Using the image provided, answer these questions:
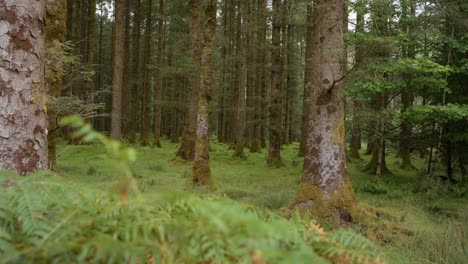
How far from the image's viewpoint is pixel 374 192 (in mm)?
10227

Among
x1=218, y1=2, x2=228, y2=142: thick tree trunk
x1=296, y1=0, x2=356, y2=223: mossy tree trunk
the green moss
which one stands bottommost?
the green moss

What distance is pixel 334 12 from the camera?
6809 millimetres

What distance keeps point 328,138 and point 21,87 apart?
5.11 metres

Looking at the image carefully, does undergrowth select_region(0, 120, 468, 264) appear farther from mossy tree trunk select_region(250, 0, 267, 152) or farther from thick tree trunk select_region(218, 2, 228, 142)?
thick tree trunk select_region(218, 2, 228, 142)

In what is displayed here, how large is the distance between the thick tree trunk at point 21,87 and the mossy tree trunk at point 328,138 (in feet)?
15.7

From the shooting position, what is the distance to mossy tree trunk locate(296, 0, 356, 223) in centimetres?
663

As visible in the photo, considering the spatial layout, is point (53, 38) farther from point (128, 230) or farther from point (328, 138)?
point (128, 230)

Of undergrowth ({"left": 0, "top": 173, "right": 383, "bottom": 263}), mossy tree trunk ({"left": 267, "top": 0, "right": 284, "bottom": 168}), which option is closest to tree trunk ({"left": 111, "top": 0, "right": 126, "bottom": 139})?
mossy tree trunk ({"left": 267, "top": 0, "right": 284, "bottom": 168})

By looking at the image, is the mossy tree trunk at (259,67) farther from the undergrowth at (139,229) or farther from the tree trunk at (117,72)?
the undergrowth at (139,229)

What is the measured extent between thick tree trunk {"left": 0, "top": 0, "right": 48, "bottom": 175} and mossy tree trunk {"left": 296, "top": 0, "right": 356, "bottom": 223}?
4789 mm

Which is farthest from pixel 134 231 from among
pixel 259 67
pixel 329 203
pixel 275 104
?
pixel 259 67

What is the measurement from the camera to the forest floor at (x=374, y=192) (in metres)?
5.18

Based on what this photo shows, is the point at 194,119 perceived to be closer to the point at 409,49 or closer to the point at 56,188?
the point at 409,49

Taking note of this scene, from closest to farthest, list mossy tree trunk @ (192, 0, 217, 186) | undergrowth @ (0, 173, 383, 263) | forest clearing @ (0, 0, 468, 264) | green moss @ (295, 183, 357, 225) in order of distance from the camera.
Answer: undergrowth @ (0, 173, 383, 263) < forest clearing @ (0, 0, 468, 264) < green moss @ (295, 183, 357, 225) < mossy tree trunk @ (192, 0, 217, 186)
